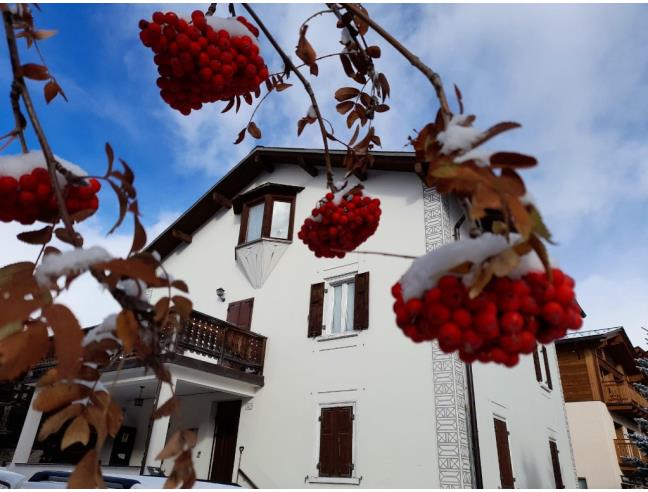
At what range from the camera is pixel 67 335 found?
32.2 inches

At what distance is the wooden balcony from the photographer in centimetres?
1786

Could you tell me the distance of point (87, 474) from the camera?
0.92 m

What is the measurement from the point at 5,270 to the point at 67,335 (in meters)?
0.26

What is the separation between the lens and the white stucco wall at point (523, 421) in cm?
855

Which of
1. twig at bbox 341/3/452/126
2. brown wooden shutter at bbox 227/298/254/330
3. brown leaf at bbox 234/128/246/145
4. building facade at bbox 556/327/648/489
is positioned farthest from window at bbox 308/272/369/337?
building facade at bbox 556/327/648/489

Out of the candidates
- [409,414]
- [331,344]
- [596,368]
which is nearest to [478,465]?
[409,414]

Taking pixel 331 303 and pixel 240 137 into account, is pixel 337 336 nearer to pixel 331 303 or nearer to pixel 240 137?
pixel 331 303

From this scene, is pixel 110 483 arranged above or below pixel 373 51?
below

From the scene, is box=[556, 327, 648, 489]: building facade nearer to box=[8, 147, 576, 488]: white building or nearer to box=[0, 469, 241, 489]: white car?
box=[8, 147, 576, 488]: white building

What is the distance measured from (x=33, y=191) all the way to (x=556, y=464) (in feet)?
44.5

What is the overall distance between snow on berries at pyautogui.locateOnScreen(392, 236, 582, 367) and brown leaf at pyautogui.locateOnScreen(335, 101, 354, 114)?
1491 millimetres

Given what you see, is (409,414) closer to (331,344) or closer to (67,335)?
(331,344)

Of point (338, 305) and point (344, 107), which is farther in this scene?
point (338, 305)

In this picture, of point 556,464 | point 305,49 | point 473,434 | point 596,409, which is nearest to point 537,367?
point 556,464
